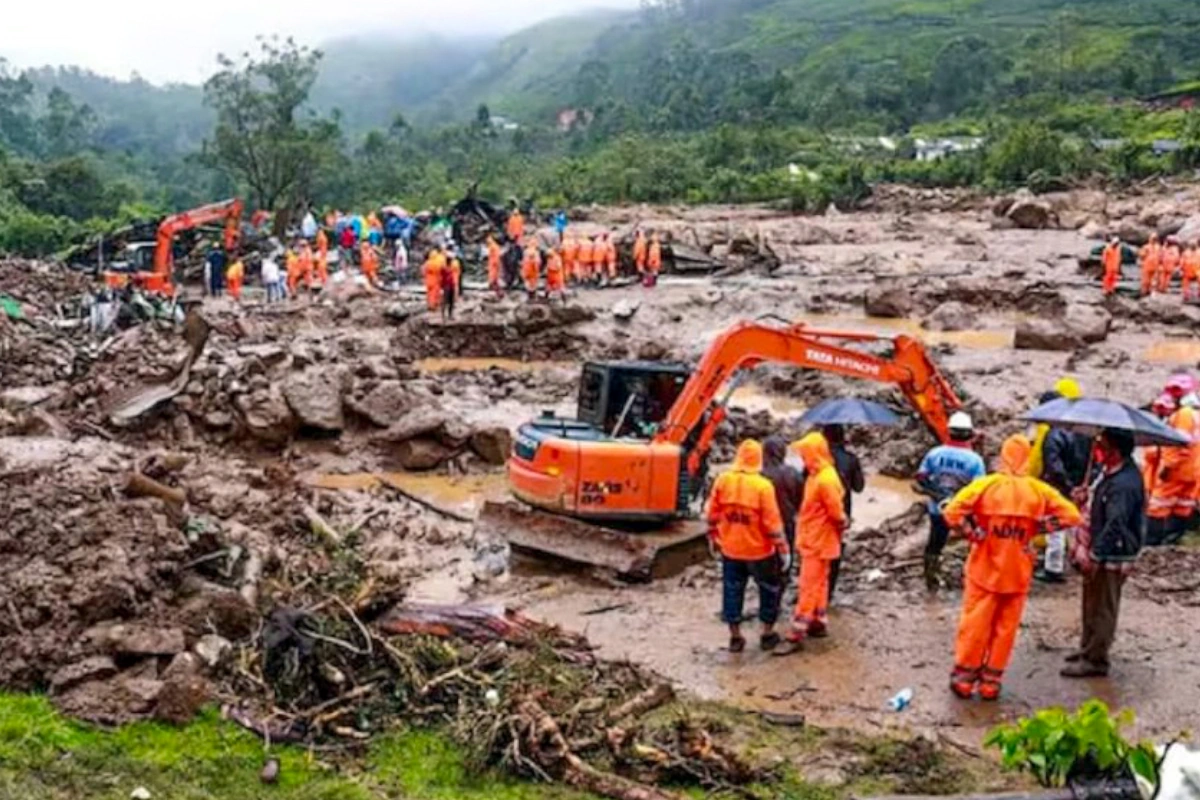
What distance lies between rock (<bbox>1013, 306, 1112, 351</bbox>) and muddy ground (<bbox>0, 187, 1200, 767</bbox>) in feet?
0.20

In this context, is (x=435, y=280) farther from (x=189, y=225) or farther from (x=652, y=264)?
(x=189, y=225)

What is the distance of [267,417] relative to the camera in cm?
1797

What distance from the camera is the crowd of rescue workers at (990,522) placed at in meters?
8.88

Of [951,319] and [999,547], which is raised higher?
[999,547]

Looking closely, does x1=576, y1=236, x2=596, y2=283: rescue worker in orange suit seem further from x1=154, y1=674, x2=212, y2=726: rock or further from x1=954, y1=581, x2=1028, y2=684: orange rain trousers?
x1=154, y1=674, x2=212, y2=726: rock

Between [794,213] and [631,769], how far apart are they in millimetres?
47053

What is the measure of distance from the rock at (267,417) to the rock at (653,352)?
7436 mm

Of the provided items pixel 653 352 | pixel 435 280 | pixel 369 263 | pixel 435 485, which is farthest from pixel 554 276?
pixel 435 485

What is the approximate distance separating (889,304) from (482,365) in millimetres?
8690

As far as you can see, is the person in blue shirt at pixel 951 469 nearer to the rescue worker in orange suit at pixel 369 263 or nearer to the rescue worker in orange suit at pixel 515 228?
the rescue worker in orange suit at pixel 369 263

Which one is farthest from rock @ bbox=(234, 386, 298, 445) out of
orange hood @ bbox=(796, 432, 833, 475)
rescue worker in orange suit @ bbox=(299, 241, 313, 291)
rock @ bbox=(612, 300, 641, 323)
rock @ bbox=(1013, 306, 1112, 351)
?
rescue worker in orange suit @ bbox=(299, 241, 313, 291)

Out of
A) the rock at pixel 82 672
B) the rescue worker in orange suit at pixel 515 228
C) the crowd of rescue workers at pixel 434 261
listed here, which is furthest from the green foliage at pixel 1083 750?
the rescue worker in orange suit at pixel 515 228

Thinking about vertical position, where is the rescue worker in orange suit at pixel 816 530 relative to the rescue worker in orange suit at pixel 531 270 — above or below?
above

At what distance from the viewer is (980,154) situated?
197ft
